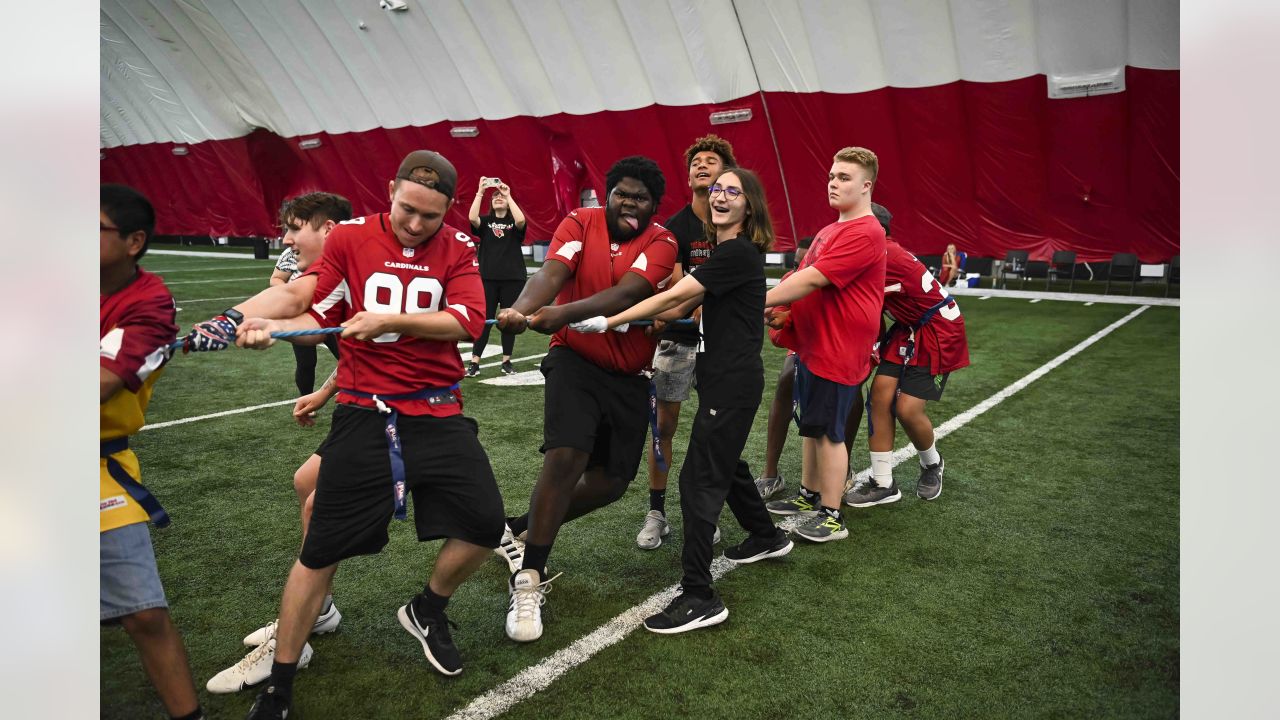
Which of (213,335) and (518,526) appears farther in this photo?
(518,526)

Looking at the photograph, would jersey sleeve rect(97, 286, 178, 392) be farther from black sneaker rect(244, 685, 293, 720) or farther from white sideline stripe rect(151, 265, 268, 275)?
white sideline stripe rect(151, 265, 268, 275)

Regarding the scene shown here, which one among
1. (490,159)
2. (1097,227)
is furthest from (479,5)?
(1097,227)

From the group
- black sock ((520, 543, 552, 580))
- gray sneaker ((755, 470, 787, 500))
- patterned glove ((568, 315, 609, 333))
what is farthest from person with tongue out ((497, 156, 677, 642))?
gray sneaker ((755, 470, 787, 500))

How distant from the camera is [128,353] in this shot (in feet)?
8.01

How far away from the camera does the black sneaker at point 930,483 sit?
5.71 m

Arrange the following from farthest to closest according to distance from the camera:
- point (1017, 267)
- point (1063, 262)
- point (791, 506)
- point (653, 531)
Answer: point (1017, 267) → point (1063, 262) → point (791, 506) → point (653, 531)

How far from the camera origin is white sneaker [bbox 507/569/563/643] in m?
3.63

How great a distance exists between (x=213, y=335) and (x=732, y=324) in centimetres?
215

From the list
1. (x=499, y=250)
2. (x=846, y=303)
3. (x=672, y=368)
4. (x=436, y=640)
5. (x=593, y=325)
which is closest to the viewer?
(x=436, y=640)

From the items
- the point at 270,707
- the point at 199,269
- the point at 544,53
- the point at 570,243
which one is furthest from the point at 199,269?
the point at 270,707

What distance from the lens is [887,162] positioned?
2042 cm

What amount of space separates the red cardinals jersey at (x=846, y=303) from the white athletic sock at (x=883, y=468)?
1115 mm

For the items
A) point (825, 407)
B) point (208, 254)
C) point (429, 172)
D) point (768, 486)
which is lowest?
point (768, 486)

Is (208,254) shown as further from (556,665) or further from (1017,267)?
(556,665)
